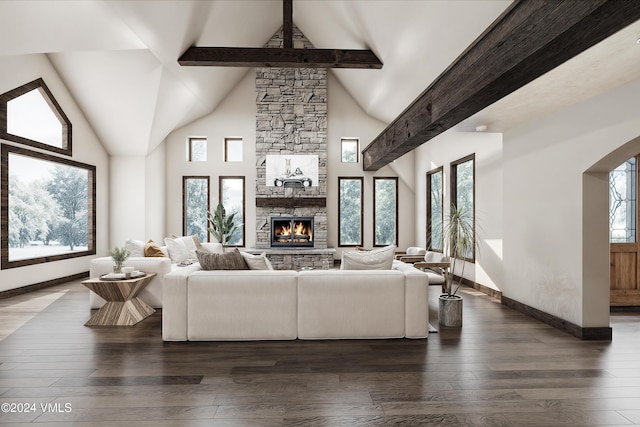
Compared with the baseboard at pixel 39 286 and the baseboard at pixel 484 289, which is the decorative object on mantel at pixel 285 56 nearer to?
the baseboard at pixel 484 289

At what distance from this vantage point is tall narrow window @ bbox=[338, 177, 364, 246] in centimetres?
1012

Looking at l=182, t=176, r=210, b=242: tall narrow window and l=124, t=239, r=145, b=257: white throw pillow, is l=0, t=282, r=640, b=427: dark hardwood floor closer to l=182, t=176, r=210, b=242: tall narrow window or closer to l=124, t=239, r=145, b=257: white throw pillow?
l=124, t=239, r=145, b=257: white throw pillow

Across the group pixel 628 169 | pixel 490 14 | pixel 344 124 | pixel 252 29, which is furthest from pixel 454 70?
pixel 344 124

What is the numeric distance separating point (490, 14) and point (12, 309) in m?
6.55

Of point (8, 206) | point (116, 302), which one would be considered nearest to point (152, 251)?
point (116, 302)

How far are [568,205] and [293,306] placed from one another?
3052 mm

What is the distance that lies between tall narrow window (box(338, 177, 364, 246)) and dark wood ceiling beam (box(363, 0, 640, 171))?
5354 millimetres

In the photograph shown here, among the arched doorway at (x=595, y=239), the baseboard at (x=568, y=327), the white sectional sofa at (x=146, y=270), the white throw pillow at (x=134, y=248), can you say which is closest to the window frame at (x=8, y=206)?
the white sectional sofa at (x=146, y=270)

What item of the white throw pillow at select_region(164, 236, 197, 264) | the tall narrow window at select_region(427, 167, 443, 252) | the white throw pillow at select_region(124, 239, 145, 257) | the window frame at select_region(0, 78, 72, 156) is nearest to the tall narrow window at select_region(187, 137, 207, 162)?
the window frame at select_region(0, 78, 72, 156)

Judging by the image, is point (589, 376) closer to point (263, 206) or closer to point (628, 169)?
point (628, 169)

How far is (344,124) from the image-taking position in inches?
397

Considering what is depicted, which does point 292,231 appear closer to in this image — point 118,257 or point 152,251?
point 152,251

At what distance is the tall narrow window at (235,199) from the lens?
9922 millimetres

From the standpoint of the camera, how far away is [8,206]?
19.7 feet
